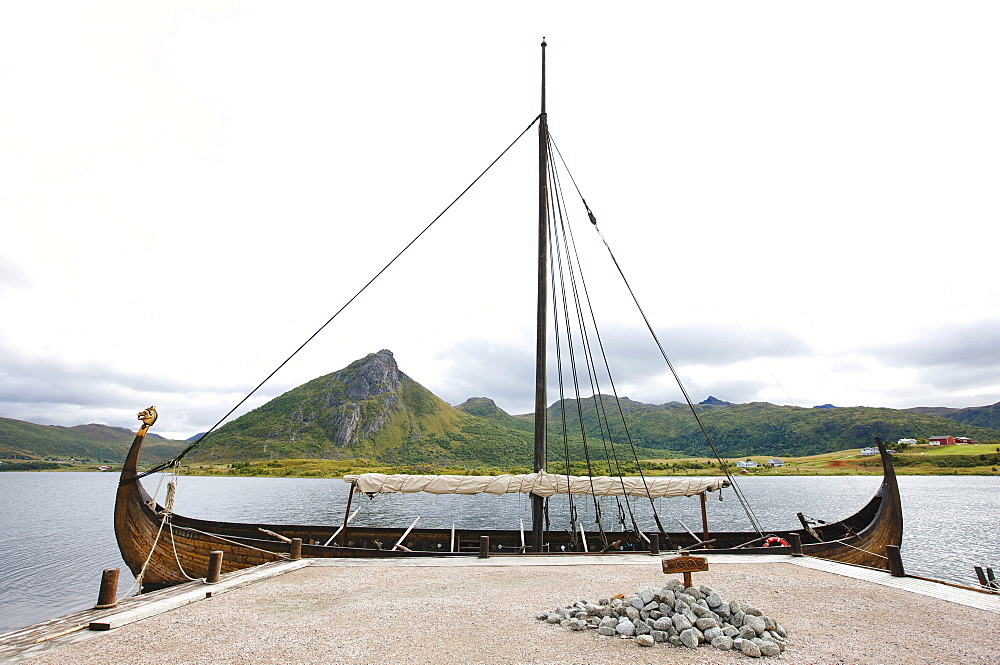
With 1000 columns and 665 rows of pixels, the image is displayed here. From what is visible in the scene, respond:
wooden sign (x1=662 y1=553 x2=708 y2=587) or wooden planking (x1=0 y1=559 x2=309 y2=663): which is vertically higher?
wooden sign (x1=662 y1=553 x2=708 y2=587)

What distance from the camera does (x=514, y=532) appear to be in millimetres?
18859

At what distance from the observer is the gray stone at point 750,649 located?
6.11 metres

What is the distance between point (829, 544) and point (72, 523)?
59.6 meters

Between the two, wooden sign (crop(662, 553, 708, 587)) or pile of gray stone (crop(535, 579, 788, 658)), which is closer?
pile of gray stone (crop(535, 579, 788, 658))

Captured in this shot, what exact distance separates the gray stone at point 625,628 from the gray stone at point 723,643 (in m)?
1.04

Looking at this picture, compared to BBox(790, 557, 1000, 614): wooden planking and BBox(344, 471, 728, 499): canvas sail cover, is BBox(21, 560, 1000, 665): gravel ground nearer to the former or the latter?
BBox(790, 557, 1000, 614): wooden planking

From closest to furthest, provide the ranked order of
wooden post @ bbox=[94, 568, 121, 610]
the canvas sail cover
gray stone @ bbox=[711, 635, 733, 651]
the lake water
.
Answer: gray stone @ bbox=[711, 635, 733, 651]
wooden post @ bbox=[94, 568, 121, 610]
the canvas sail cover
the lake water

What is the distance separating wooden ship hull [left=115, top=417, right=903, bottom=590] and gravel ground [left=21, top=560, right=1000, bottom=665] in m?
3.76

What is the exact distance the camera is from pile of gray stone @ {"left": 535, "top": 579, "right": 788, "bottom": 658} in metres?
6.38

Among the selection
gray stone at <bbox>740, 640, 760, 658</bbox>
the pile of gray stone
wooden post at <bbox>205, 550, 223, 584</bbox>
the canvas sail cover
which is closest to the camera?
gray stone at <bbox>740, 640, 760, 658</bbox>

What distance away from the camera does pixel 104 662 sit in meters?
6.05

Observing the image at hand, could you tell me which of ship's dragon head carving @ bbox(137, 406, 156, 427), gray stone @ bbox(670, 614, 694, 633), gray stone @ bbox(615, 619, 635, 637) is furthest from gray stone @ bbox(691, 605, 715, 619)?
ship's dragon head carving @ bbox(137, 406, 156, 427)

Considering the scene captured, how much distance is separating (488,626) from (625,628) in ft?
6.64

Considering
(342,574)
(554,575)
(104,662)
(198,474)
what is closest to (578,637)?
(554,575)
